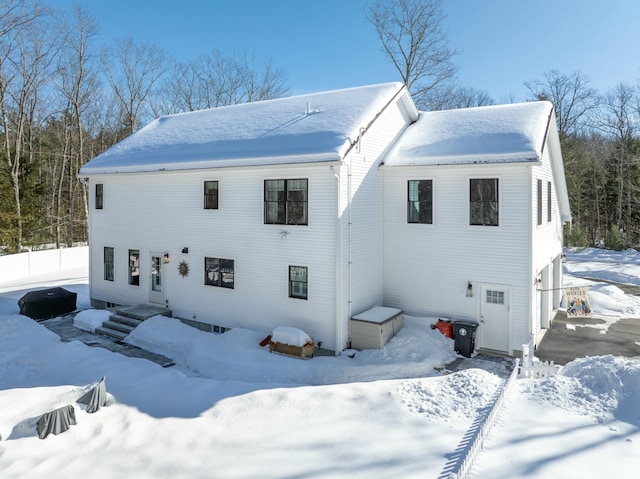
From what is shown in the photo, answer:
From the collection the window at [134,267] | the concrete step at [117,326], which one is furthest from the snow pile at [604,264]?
the concrete step at [117,326]

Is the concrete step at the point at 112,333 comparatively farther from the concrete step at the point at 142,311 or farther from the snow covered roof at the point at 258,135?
the snow covered roof at the point at 258,135

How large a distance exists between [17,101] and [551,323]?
3357cm

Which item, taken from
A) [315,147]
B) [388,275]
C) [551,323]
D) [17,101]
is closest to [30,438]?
[315,147]

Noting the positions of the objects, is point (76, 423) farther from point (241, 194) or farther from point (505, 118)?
point (505, 118)

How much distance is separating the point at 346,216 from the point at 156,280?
7626 mm

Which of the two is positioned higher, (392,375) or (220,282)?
(220,282)

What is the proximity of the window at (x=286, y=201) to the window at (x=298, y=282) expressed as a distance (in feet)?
4.25

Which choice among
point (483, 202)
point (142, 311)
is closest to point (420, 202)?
point (483, 202)

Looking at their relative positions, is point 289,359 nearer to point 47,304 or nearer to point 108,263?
point 108,263

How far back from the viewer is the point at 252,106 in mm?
16797

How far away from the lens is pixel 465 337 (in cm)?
1166

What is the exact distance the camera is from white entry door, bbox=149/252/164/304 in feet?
49.2

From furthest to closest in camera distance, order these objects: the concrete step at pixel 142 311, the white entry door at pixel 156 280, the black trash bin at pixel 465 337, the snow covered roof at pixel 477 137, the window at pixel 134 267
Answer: the window at pixel 134 267 → the white entry door at pixel 156 280 → the concrete step at pixel 142 311 → the black trash bin at pixel 465 337 → the snow covered roof at pixel 477 137

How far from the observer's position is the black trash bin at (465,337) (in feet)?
38.1
